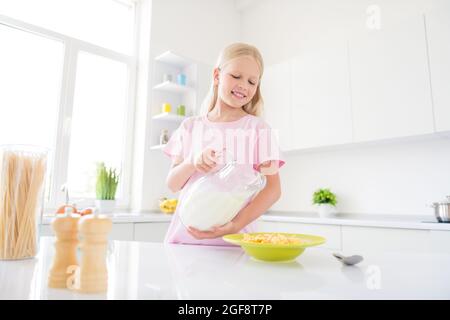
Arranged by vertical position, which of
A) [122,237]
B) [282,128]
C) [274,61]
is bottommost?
[122,237]

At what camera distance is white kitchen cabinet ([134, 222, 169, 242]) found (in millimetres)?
2415

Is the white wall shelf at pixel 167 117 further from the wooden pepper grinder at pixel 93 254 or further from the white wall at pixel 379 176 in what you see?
the wooden pepper grinder at pixel 93 254

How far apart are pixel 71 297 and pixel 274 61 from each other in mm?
3640

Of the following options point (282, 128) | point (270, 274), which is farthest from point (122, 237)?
point (270, 274)

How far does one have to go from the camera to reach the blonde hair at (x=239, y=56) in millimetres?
962

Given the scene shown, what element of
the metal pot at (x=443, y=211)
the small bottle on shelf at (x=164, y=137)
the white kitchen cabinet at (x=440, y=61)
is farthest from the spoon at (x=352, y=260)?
the small bottle on shelf at (x=164, y=137)

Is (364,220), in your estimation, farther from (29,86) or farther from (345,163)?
(29,86)

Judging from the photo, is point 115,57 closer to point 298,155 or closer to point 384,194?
point 298,155

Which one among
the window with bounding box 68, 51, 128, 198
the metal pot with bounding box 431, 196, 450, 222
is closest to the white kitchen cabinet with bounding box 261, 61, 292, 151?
the metal pot with bounding box 431, 196, 450, 222

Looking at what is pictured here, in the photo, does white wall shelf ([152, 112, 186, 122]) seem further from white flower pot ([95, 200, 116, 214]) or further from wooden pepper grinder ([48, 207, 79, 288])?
wooden pepper grinder ([48, 207, 79, 288])

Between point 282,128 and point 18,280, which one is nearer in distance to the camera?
point 18,280

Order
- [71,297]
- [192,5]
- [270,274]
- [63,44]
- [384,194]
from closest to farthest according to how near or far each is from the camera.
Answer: [71,297] → [270,274] → [384,194] → [63,44] → [192,5]

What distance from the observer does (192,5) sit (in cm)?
363

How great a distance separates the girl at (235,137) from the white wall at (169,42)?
207cm
